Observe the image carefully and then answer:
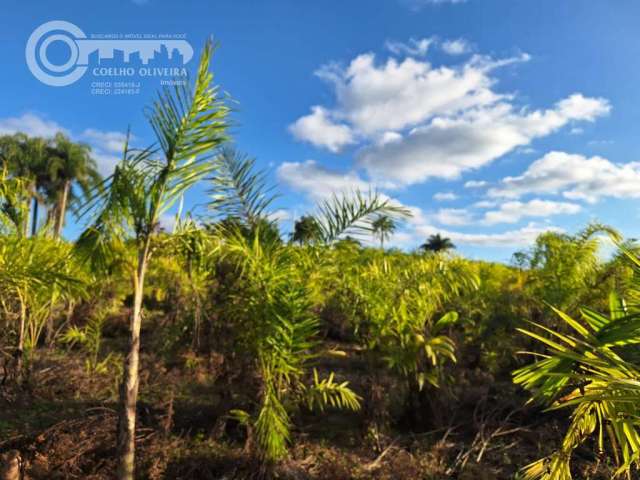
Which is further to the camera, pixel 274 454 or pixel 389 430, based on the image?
pixel 389 430

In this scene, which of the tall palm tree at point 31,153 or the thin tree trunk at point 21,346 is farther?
the tall palm tree at point 31,153

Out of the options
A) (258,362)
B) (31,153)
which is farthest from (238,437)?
(31,153)

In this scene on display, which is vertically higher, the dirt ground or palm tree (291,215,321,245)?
palm tree (291,215,321,245)

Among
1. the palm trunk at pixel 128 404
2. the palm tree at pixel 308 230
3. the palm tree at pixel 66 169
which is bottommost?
the palm trunk at pixel 128 404

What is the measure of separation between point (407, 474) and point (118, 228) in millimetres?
3468

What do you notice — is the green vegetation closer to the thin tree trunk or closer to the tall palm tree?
the thin tree trunk

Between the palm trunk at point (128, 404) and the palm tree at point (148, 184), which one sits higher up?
the palm tree at point (148, 184)

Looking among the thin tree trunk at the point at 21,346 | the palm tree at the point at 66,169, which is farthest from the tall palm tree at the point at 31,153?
the thin tree trunk at the point at 21,346

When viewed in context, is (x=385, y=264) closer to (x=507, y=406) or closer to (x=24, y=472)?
(x=507, y=406)

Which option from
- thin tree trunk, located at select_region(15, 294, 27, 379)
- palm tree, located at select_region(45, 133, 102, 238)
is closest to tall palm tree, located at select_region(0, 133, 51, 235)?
palm tree, located at select_region(45, 133, 102, 238)

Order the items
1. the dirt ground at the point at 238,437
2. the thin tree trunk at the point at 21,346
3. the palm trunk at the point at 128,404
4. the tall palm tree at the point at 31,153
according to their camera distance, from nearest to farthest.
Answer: the palm trunk at the point at 128,404, the dirt ground at the point at 238,437, the thin tree trunk at the point at 21,346, the tall palm tree at the point at 31,153

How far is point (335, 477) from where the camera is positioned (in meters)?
3.91

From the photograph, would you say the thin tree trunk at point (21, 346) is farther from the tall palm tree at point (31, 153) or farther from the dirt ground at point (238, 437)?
the tall palm tree at point (31, 153)

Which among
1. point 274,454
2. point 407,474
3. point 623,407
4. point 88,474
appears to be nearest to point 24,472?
point 88,474
